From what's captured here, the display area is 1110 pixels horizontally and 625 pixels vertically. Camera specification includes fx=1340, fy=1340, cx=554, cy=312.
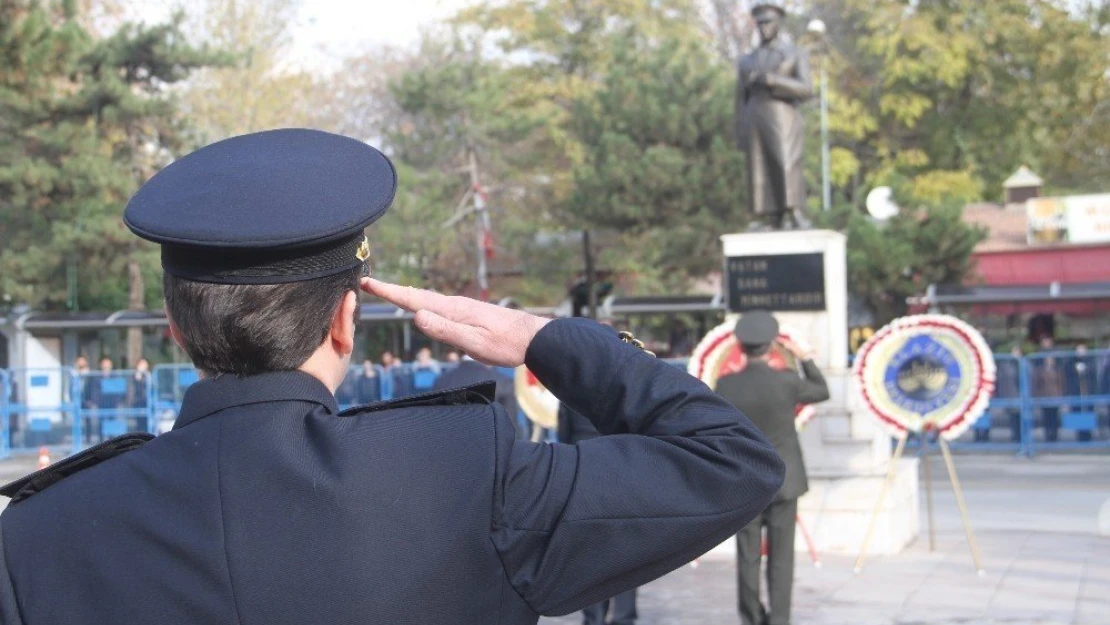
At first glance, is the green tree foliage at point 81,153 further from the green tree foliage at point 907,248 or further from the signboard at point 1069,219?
the signboard at point 1069,219

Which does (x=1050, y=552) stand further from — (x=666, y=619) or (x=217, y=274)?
(x=217, y=274)

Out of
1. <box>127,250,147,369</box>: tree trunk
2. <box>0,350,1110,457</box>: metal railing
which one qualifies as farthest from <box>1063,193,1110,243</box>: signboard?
<box>127,250,147,369</box>: tree trunk

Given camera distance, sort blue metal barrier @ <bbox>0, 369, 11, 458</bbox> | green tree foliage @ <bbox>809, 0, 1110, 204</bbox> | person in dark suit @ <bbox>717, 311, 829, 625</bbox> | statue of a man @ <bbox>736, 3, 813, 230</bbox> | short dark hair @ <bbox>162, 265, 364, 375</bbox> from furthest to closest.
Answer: green tree foliage @ <bbox>809, 0, 1110, 204</bbox> → blue metal barrier @ <bbox>0, 369, 11, 458</bbox> → statue of a man @ <bbox>736, 3, 813, 230</bbox> → person in dark suit @ <bbox>717, 311, 829, 625</bbox> → short dark hair @ <bbox>162, 265, 364, 375</bbox>

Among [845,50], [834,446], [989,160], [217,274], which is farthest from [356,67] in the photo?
[217,274]

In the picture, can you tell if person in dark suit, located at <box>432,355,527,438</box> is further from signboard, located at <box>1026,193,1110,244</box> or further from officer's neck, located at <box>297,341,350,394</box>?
signboard, located at <box>1026,193,1110,244</box>

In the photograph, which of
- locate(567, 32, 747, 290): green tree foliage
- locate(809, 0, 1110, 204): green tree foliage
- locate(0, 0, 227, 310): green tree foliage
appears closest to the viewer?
locate(0, 0, 227, 310): green tree foliage

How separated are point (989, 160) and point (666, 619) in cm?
3290

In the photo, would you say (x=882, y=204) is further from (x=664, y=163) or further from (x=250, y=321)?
(x=250, y=321)

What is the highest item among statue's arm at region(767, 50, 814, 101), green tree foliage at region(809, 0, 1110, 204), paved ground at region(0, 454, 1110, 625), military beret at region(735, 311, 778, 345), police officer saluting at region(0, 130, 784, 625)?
green tree foliage at region(809, 0, 1110, 204)

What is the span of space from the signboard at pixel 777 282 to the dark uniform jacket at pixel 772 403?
4.02 metres

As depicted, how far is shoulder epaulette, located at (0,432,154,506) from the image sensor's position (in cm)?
173

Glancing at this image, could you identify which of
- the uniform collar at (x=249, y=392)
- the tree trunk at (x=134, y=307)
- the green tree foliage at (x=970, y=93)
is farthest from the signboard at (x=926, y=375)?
the green tree foliage at (x=970, y=93)

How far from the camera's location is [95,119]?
25031 mm

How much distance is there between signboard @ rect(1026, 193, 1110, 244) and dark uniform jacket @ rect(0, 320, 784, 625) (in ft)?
113
